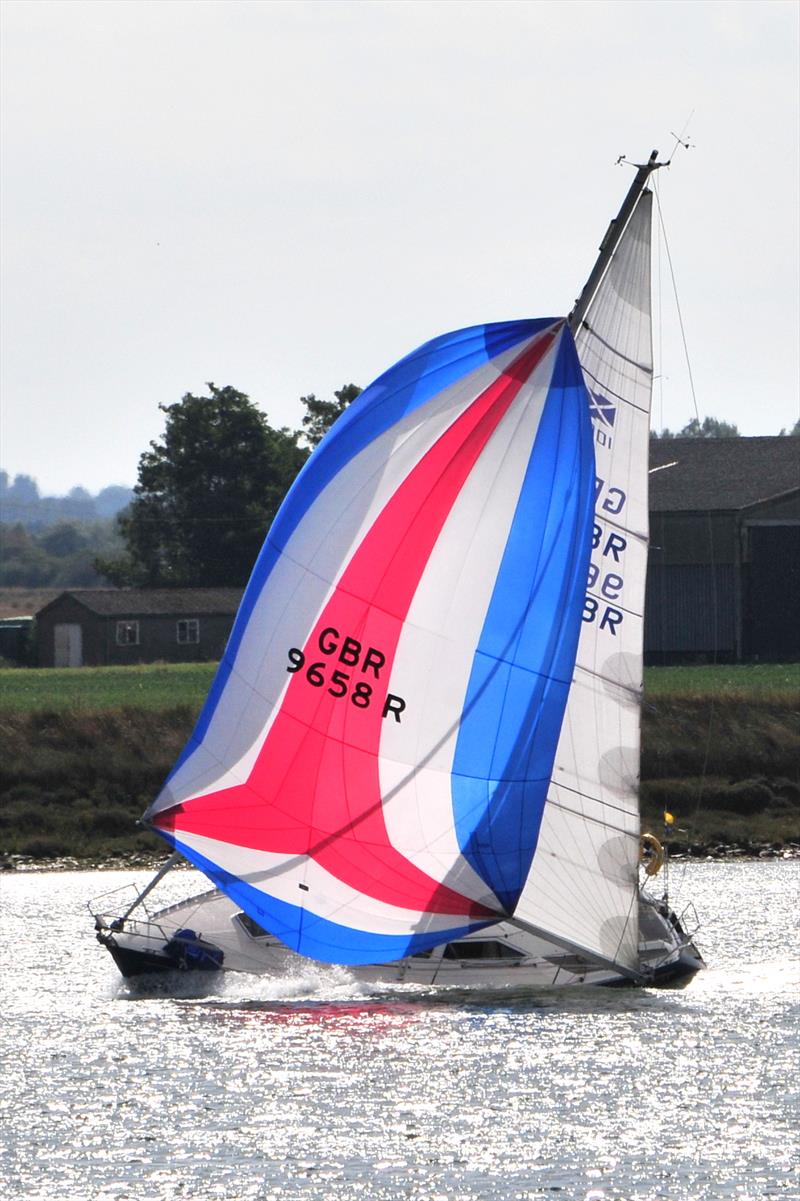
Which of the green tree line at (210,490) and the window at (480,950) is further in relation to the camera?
the green tree line at (210,490)

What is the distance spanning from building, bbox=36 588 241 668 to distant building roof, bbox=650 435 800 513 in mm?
20181

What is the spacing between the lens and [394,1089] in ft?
80.3

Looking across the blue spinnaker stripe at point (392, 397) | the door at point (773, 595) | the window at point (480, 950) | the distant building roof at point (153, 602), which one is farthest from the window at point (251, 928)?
the distant building roof at point (153, 602)

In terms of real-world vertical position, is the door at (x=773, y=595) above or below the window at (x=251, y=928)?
above

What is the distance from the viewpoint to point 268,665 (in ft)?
88.3

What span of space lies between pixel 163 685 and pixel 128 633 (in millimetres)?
21814

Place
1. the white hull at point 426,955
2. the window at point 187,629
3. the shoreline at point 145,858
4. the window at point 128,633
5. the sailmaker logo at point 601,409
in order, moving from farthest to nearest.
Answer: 1. the window at point 187,629
2. the window at point 128,633
3. the shoreline at point 145,858
4. the white hull at point 426,955
5. the sailmaker logo at point 601,409

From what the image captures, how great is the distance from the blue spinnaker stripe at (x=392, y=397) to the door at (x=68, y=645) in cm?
6789

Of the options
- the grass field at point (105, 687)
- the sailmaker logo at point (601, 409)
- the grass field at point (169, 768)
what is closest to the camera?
the sailmaker logo at point (601, 409)

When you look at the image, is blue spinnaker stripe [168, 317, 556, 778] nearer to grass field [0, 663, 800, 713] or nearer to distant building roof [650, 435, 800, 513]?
grass field [0, 663, 800, 713]

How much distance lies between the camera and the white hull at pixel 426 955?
95.7ft

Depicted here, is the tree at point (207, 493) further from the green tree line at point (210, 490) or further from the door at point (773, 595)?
the door at point (773, 595)

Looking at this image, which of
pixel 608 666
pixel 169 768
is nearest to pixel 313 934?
pixel 608 666

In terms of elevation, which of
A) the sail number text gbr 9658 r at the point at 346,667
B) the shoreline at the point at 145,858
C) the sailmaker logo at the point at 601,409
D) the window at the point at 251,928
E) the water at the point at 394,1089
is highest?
the sailmaker logo at the point at 601,409
